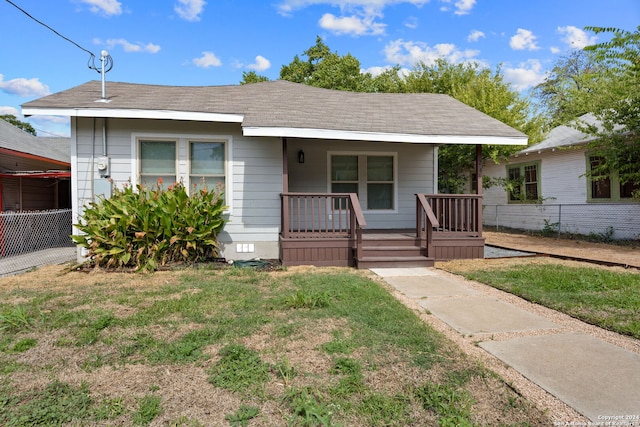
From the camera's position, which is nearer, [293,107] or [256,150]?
[256,150]

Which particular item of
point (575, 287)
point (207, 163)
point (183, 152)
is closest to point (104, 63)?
point (183, 152)

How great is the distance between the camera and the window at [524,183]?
12555mm

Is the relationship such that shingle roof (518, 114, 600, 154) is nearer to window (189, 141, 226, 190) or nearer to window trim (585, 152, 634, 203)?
window trim (585, 152, 634, 203)

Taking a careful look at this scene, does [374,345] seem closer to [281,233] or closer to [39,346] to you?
[39,346]

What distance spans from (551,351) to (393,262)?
11.9 feet

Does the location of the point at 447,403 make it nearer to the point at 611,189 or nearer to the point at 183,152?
the point at 183,152

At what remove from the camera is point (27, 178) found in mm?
9953

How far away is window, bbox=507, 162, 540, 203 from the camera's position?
1255cm

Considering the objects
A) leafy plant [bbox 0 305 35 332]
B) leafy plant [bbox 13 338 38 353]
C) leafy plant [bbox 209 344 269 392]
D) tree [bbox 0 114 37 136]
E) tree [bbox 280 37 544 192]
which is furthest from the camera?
tree [bbox 0 114 37 136]

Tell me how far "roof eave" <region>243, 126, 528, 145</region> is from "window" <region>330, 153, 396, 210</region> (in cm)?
188

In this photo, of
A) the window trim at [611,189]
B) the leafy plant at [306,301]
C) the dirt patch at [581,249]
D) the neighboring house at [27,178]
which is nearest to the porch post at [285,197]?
the leafy plant at [306,301]

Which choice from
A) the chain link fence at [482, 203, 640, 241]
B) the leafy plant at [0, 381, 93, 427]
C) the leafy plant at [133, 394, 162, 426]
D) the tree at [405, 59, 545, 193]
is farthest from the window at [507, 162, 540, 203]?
the leafy plant at [0, 381, 93, 427]

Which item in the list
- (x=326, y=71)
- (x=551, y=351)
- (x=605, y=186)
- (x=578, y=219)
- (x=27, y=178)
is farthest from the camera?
(x=326, y=71)

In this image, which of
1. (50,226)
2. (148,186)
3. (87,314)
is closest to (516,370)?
(87,314)
